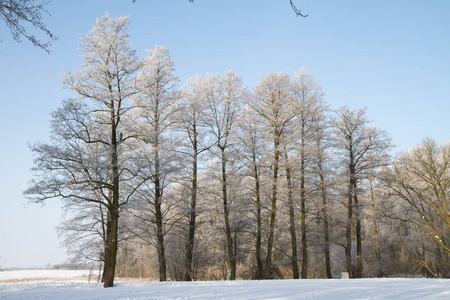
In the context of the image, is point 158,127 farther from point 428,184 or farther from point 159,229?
point 428,184

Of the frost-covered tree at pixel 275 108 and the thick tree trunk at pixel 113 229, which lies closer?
the thick tree trunk at pixel 113 229

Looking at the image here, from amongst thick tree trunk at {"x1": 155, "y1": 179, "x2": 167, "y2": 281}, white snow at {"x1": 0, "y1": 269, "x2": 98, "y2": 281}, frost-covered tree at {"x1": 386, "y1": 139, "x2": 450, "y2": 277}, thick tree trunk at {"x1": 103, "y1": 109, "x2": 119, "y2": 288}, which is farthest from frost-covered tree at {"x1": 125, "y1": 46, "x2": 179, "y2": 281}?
white snow at {"x1": 0, "y1": 269, "x2": 98, "y2": 281}

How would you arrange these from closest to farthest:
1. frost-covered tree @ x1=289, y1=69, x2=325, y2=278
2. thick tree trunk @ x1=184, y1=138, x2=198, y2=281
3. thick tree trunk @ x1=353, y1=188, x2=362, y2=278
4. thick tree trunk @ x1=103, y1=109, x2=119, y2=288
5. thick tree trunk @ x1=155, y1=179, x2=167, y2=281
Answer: thick tree trunk @ x1=103, y1=109, x2=119, y2=288, thick tree trunk @ x1=155, y1=179, x2=167, y2=281, thick tree trunk @ x1=184, y1=138, x2=198, y2=281, frost-covered tree @ x1=289, y1=69, x2=325, y2=278, thick tree trunk @ x1=353, y1=188, x2=362, y2=278

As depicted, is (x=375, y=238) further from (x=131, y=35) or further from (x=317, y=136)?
(x=131, y=35)

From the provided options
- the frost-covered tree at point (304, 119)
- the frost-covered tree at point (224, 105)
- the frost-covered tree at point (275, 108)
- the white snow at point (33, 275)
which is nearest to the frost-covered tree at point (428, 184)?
the frost-covered tree at point (304, 119)

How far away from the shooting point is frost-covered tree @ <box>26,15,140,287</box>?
11930mm

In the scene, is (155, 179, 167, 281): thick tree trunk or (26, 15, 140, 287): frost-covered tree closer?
(26, 15, 140, 287): frost-covered tree

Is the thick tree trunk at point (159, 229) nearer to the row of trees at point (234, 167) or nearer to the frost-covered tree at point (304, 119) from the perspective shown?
the row of trees at point (234, 167)

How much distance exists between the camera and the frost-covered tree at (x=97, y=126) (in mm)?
11930

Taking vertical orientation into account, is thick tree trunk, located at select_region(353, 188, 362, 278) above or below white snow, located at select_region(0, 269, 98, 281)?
above

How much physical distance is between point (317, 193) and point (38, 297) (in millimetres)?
14962

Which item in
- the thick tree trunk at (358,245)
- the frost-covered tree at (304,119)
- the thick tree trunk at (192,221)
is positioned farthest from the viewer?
the thick tree trunk at (358,245)

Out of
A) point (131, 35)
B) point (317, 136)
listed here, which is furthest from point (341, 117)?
point (131, 35)

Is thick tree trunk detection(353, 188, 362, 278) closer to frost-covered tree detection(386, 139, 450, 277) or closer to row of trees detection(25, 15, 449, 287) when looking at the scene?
row of trees detection(25, 15, 449, 287)
